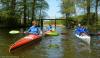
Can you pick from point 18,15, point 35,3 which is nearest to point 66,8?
point 35,3

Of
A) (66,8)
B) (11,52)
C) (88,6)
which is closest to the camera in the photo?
(11,52)

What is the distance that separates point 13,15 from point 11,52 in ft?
157

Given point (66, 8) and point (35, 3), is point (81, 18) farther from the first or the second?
point (66, 8)

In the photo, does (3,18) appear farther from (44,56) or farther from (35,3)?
(44,56)

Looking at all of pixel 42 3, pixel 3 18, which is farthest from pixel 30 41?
pixel 42 3

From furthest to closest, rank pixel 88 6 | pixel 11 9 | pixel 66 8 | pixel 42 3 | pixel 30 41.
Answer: pixel 66 8
pixel 42 3
pixel 11 9
pixel 88 6
pixel 30 41

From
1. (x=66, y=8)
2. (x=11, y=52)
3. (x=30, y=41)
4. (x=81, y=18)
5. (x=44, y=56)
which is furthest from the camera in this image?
(x=66, y=8)

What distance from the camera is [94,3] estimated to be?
68.2 m

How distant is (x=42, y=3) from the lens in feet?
300

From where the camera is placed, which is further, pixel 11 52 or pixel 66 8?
pixel 66 8

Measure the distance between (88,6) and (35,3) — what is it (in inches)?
900

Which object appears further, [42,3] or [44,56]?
[42,3]

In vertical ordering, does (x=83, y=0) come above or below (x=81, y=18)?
above

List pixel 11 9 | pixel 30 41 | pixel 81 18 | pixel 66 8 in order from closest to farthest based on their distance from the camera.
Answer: pixel 30 41
pixel 11 9
pixel 81 18
pixel 66 8
